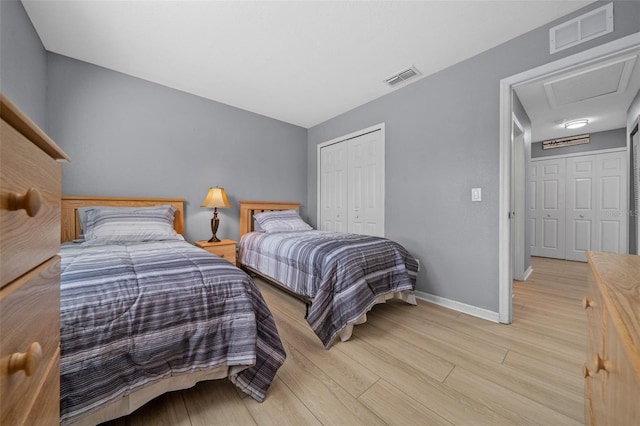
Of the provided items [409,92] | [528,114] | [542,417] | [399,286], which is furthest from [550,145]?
[542,417]

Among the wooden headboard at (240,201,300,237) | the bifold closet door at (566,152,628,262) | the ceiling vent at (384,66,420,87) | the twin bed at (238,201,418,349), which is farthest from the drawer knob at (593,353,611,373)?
the bifold closet door at (566,152,628,262)

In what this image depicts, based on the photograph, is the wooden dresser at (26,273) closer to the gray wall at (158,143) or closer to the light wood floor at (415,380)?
the light wood floor at (415,380)

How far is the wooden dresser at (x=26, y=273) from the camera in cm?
36

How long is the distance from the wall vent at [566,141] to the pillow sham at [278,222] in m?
5.05

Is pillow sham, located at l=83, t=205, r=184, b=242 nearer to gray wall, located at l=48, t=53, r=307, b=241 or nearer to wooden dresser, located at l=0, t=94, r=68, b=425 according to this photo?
gray wall, located at l=48, t=53, r=307, b=241

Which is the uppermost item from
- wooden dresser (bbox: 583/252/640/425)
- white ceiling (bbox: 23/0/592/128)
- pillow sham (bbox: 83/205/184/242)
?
white ceiling (bbox: 23/0/592/128)

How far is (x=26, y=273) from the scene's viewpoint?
448 mm

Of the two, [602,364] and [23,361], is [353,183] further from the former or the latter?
[23,361]

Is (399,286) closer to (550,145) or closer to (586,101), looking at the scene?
(586,101)

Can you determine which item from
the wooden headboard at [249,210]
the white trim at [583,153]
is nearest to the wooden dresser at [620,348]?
the wooden headboard at [249,210]

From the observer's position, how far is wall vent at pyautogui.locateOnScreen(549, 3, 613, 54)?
1726 mm

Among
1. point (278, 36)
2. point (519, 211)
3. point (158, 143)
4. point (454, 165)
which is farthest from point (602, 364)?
point (158, 143)

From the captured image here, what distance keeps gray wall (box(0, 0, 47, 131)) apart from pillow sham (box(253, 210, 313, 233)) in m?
2.25

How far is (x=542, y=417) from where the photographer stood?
117 centimetres
